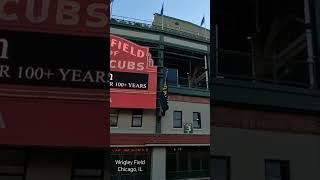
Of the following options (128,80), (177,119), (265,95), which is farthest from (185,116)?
(265,95)

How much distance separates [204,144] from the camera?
628 centimetres

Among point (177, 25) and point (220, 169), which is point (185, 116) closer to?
point (220, 169)

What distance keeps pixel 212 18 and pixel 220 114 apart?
1.51m

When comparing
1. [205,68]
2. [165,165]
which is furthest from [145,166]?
[205,68]

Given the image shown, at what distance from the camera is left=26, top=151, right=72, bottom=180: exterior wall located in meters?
6.54

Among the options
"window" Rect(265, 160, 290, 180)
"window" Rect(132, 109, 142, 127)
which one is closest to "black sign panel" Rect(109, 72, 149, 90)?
"window" Rect(132, 109, 142, 127)

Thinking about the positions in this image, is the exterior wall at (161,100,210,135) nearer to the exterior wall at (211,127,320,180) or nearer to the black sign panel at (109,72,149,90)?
the black sign panel at (109,72,149,90)

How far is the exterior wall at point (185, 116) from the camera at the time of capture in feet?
20.7

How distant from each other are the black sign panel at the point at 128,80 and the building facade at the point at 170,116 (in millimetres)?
175

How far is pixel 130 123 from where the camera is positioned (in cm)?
624

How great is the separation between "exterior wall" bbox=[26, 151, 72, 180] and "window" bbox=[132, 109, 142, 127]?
921 mm

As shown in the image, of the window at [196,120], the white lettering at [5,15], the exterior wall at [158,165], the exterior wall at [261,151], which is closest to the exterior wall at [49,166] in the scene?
the exterior wall at [158,165]

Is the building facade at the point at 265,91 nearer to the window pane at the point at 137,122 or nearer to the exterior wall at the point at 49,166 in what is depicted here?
the window pane at the point at 137,122

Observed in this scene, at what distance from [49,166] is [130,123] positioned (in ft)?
3.78
